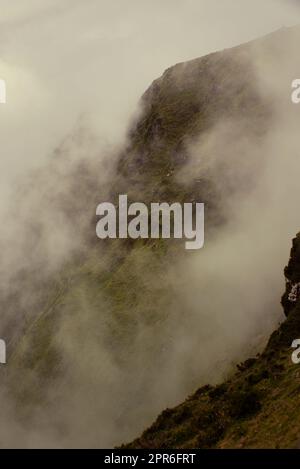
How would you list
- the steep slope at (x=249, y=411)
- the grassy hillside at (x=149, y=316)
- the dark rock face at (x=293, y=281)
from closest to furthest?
1. the steep slope at (x=249, y=411)
2. the grassy hillside at (x=149, y=316)
3. the dark rock face at (x=293, y=281)

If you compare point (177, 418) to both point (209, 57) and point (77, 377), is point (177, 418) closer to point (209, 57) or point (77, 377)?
point (77, 377)

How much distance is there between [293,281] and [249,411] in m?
18.2

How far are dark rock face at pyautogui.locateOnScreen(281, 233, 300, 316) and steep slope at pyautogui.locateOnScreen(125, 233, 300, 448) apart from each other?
4.68 m

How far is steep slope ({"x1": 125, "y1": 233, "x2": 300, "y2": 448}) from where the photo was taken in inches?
1045

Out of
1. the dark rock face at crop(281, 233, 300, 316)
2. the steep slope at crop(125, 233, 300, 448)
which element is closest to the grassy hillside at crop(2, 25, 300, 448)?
the steep slope at crop(125, 233, 300, 448)

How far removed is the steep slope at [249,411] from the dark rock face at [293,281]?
4.68 meters

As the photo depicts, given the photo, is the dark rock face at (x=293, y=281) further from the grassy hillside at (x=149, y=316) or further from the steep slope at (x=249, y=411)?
the grassy hillside at (x=149, y=316)

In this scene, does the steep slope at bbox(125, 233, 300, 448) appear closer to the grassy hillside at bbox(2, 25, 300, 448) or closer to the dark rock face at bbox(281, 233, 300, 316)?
the grassy hillside at bbox(2, 25, 300, 448)

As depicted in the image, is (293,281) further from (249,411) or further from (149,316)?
(149,316)

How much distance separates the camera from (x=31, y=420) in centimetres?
11538

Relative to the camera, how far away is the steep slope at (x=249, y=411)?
26.5 meters

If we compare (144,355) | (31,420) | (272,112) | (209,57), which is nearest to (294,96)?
(272,112)

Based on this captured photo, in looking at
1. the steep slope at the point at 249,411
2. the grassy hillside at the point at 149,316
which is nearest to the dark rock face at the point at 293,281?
the steep slope at the point at 249,411

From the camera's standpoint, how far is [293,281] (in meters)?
46.0
